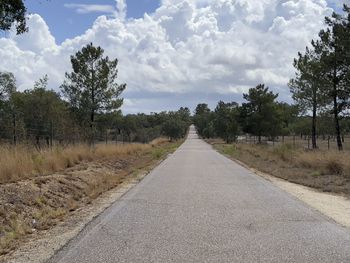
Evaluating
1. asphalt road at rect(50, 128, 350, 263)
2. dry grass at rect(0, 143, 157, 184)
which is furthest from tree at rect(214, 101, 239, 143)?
asphalt road at rect(50, 128, 350, 263)

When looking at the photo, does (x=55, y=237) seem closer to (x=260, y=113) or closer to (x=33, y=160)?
(x=33, y=160)

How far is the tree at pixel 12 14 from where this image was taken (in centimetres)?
1040

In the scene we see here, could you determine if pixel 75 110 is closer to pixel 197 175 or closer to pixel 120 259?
pixel 197 175

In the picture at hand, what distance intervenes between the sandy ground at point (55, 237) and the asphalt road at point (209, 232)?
0.66 feet

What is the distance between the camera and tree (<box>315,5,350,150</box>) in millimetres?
36500

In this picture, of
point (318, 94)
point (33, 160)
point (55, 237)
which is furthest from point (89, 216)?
point (318, 94)

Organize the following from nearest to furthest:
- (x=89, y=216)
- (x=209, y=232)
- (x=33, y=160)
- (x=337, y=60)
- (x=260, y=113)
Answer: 1. (x=209, y=232)
2. (x=89, y=216)
3. (x=33, y=160)
4. (x=337, y=60)
5. (x=260, y=113)

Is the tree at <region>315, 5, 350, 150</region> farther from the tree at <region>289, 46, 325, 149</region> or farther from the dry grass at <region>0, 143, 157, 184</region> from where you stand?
the dry grass at <region>0, 143, 157, 184</region>

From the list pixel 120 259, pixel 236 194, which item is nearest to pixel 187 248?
pixel 120 259

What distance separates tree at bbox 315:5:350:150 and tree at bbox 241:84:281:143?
20281mm

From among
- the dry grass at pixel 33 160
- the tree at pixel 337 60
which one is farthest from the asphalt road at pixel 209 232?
the tree at pixel 337 60

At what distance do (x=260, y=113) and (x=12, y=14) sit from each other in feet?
193

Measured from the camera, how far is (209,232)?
8.55 meters

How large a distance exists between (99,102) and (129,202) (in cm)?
3089
